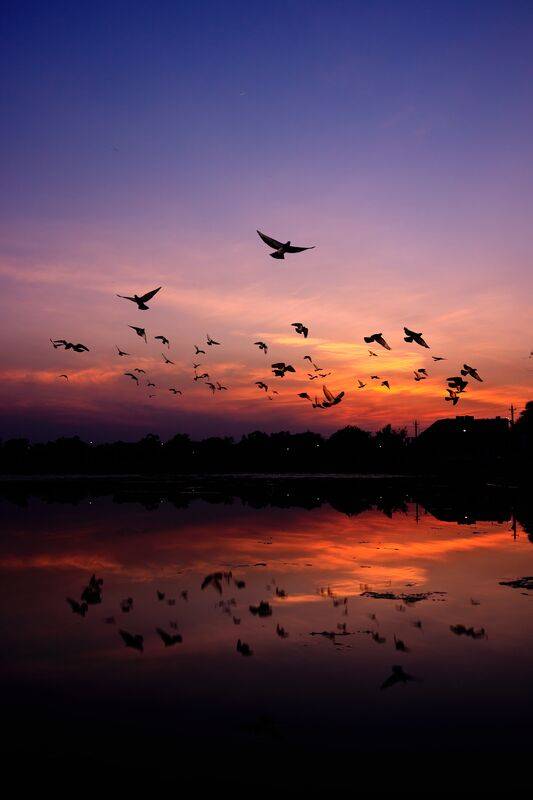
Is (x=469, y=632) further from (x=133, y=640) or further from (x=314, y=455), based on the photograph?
(x=314, y=455)

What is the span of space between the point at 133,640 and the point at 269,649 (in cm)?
257

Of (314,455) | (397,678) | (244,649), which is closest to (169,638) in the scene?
(244,649)

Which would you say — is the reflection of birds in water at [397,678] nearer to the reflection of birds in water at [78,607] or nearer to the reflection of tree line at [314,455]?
the reflection of birds in water at [78,607]

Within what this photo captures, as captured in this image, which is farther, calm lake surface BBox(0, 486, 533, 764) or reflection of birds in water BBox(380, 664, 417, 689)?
reflection of birds in water BBox(380, 664, 417, 689)

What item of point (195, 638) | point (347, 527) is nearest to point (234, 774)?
point (195, 638)

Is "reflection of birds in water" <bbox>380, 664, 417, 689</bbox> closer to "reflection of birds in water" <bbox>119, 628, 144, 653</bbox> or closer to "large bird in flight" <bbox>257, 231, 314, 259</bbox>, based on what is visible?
"reflection of birds in water" <bbox>119, 628, 144, 653</bbox>

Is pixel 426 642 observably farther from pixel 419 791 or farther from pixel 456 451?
pixel 456 451

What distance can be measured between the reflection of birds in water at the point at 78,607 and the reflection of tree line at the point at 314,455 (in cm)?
8459

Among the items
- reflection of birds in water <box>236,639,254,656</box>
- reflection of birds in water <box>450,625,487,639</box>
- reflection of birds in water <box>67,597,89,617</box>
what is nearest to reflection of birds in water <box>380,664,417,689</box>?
reflection of birds in water <box>450,625,487,639</box>

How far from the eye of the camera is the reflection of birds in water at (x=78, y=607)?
552 inches

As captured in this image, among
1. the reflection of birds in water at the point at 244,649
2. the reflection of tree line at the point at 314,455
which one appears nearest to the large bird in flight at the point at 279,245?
the reflection of birds in water at the point at 244,649

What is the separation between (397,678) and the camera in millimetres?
9891

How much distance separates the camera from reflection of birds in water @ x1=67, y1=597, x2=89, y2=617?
14.0 meters

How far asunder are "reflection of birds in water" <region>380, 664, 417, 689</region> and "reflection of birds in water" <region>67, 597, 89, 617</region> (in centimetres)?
695
